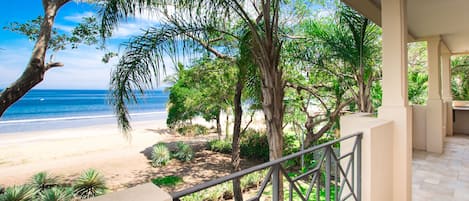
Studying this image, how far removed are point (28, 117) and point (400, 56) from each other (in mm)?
23035

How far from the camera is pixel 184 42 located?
9.73 ft

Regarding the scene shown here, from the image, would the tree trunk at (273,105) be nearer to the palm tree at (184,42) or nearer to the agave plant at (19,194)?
the palm tree at (184,42)

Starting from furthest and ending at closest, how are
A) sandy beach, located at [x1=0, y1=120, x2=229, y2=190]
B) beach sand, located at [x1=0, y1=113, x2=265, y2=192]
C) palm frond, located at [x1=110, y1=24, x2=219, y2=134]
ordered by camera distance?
1. sandy beach, located at [x1=0, y1=120, x2=229, y2=190]
2. beach sand, located at [x1=0, y1=113, x2=265, y2=192]
3. palm frond, located at [x1=110, y1=24, x2=219, y2=134]

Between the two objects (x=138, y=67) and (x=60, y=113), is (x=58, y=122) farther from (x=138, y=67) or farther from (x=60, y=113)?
(x=138, y=67)

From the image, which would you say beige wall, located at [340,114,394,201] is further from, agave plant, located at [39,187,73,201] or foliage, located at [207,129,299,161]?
foliage, located at [207,129,299,161]

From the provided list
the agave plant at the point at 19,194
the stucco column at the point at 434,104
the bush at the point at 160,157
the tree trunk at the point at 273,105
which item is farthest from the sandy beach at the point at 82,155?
the stucco column at the point at 434,104

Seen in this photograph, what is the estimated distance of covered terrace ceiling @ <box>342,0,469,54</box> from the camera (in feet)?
9.68

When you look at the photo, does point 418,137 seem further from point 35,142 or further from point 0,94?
point 35,142

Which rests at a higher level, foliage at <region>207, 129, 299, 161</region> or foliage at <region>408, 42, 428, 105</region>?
foliage at <region>408, 42, 428, 105</region>

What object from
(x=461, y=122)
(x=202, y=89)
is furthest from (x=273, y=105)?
(x=461, y=122)

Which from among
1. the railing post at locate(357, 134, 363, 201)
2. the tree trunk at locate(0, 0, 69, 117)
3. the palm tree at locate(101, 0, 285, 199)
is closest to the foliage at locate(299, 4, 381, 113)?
the palm tree at locate(101, 0, 285, 199)

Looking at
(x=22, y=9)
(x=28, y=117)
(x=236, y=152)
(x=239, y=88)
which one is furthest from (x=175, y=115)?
(x=28, y=117)

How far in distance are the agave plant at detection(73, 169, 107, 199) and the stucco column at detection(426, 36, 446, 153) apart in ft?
24.5

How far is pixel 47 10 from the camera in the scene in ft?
15.5
